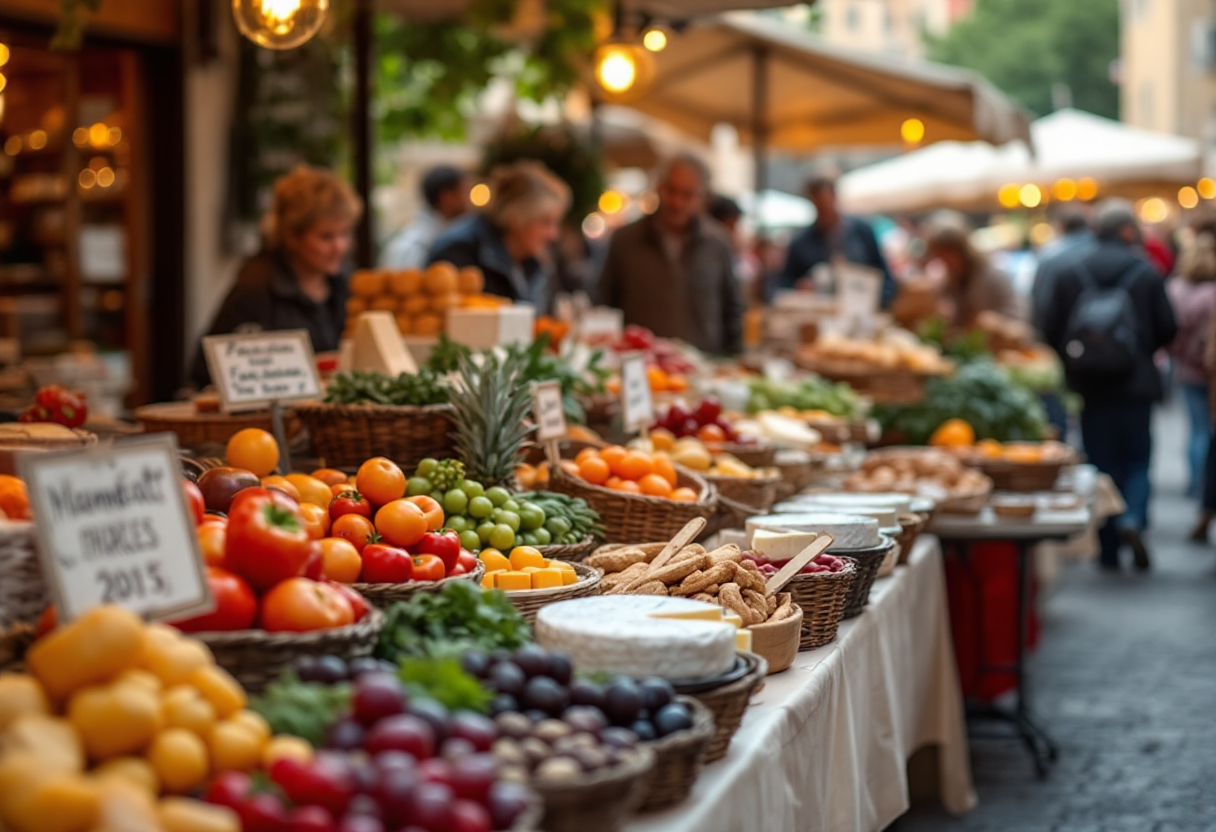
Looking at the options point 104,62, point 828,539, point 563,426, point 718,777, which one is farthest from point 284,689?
point 104,62

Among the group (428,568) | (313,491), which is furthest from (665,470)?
(428,568)

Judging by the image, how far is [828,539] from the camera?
3.43m

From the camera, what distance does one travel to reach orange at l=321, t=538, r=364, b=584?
113 inches

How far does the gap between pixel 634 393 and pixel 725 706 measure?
2.39m

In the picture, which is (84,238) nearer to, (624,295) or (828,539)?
(624,295)

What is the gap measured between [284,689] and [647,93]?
415 inches

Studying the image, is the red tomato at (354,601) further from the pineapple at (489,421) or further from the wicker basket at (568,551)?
the pineapple at (489,421)

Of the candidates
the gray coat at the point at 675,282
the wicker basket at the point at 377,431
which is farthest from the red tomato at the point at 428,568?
the gray coat at the point at 675,282

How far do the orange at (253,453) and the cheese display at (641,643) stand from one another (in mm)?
1150

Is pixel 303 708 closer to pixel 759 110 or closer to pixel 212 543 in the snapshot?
pixel 212 543

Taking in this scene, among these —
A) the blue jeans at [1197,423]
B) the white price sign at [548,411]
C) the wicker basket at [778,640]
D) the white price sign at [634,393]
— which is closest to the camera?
the wicker basket at [778,640]

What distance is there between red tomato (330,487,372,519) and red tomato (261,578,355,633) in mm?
718

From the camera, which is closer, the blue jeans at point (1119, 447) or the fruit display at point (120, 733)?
the fruit display at point (120, 733)

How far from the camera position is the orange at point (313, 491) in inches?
133
